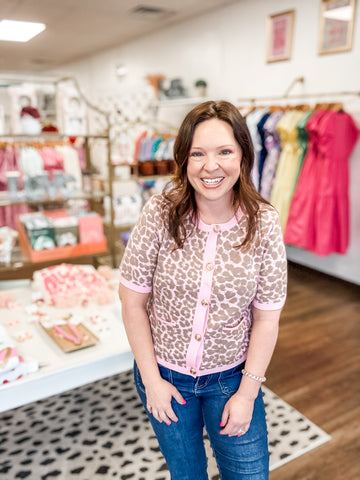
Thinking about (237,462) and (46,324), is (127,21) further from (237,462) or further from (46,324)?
(237,462)

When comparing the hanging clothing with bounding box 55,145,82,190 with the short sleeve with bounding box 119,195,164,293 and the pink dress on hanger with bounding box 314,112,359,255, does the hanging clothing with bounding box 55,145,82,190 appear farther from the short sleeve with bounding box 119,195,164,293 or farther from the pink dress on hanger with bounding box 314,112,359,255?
the short sleeve with bounding box 119,195,164,293

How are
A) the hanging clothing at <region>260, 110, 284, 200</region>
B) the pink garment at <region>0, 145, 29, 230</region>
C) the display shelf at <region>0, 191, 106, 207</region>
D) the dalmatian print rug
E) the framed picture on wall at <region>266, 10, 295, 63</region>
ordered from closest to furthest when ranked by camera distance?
the dalmatian print rug
the display shelf at <region>0, 191, 106, 207</region>
the hanging clothing at <region>260, 110, 284, 200</region>
the framed picture on wall at <region>266, 10, 295, 63</region>
the pink garment at <region>0, 145, 29, 230</region>

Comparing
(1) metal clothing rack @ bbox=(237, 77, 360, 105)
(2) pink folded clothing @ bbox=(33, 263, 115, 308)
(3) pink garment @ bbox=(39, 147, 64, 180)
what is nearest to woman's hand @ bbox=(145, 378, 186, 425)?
(2) pink folded clothing @ bbox=(33, 263, 115, 308)

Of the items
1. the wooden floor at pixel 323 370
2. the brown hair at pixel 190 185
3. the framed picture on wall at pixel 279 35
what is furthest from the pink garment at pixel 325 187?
the brown hair at pixel 190 185

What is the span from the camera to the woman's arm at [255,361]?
41.8 inches

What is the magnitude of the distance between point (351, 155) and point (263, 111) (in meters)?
0.94

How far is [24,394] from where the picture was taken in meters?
1.62

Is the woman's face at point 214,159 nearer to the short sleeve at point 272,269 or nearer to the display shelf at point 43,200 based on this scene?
the short sleeve at point 272,269

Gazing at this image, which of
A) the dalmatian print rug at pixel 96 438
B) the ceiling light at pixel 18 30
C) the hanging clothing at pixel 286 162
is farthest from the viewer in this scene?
the ceiling light at pixel 18 30

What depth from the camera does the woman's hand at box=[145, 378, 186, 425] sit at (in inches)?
42.2

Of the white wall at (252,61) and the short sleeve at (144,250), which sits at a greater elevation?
the white wall at (252,61)

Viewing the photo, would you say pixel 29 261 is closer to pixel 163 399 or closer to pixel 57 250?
pixel 57 250

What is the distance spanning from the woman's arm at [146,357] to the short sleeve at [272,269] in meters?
0.31

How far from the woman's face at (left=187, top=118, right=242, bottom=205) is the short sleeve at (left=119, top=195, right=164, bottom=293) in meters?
0.13
